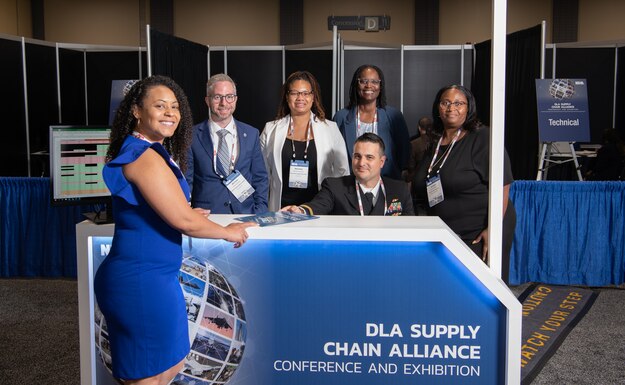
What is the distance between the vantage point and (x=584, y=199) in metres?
4.61

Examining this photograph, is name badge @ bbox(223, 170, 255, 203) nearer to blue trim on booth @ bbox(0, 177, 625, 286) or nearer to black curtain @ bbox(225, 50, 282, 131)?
blue trim on booth @ bbox(0, 177, 625, 286)

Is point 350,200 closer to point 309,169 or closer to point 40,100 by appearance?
point 309,169

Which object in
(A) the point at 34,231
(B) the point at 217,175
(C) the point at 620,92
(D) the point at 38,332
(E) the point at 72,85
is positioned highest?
(E) the point at 72,85

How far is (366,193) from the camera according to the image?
2.78m

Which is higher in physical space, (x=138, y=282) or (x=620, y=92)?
(x=620, y=92)

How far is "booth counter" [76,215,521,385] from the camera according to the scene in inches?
80.9

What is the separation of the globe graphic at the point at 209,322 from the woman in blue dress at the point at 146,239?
28cm

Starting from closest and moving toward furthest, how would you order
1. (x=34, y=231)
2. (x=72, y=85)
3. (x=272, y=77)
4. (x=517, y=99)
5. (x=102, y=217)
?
(x=102, y=217) < (x=34, y=231) < (x=517, y=99) < (x=272, y=77) < (x=72, y=85)

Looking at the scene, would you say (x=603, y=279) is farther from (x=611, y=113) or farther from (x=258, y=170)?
(x=611, y=113)

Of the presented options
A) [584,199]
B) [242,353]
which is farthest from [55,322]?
[584,199]

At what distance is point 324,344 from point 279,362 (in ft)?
0.52

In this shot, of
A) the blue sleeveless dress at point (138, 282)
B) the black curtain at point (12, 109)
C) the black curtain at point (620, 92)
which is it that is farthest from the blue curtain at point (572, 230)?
the black curtain at point (12, 109)

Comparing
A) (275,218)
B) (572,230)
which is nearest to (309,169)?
(275,218)

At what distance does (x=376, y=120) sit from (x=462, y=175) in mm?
880
